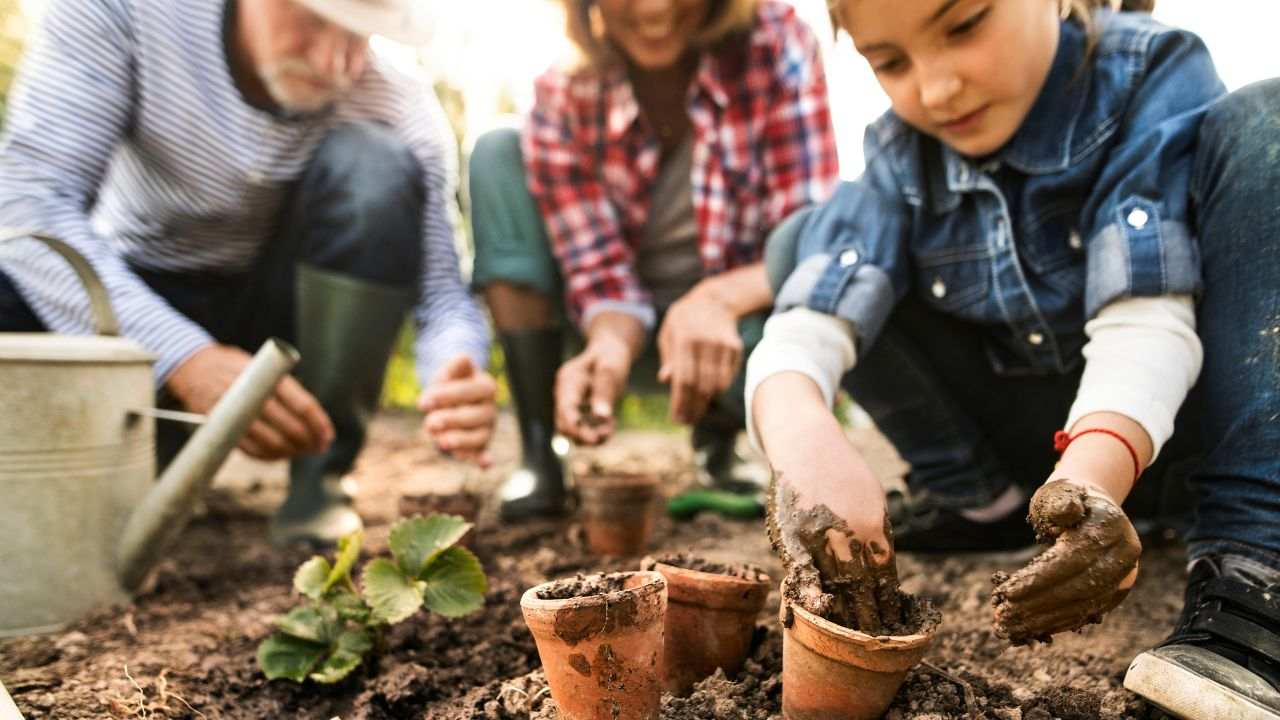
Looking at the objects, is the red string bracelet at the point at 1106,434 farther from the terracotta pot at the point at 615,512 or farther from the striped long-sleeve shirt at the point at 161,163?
the striped long-sleeve shirt at the point at 161,163

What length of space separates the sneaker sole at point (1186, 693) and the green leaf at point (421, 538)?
3.26 feet

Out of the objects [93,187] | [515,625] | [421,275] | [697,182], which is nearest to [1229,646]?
[515,625]

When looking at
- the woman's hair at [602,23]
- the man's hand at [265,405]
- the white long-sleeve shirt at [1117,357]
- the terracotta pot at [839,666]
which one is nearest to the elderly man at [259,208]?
the man's hand at [265,405]

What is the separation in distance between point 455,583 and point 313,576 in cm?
23

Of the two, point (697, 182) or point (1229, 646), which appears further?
point (697, 182)

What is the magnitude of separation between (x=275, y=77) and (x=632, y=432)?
3.49 metres

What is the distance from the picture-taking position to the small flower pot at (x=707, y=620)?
1241 millimetres

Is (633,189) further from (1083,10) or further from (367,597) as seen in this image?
(367,597)

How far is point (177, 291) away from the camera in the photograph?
250 cm

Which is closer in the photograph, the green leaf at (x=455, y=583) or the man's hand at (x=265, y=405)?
the green leaf at (x=455, y=583)

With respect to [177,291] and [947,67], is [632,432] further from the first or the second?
[947,67]

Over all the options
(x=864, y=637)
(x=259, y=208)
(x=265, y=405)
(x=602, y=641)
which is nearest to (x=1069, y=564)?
(x=864, y=637)

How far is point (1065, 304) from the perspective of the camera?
5.32ft

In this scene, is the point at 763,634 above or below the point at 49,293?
below
